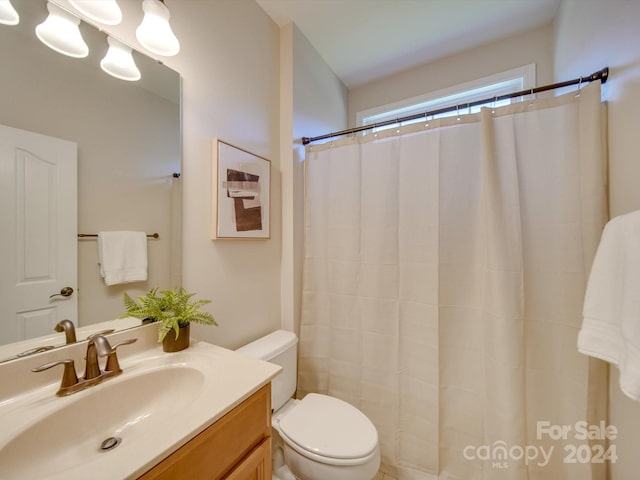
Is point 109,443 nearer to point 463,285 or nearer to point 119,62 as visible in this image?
point 119,62

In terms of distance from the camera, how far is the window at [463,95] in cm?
163

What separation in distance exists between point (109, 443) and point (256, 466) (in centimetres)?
41

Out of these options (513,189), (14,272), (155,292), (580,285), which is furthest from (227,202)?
(580,285)

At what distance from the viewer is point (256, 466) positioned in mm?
754

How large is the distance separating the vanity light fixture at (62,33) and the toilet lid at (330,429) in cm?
162

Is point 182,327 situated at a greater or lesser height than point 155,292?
lesser

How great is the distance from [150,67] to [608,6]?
1.75m

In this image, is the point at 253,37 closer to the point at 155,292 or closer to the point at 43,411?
the point at 155,292

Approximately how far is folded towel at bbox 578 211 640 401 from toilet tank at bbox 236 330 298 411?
1.15 metres

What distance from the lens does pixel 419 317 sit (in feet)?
4.32

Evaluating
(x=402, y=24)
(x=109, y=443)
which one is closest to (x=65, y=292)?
(x=109, y=443)

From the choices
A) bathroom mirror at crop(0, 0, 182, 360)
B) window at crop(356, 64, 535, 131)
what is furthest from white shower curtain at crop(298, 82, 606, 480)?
bathroom mirror at crop(0, 0, 182, 360)

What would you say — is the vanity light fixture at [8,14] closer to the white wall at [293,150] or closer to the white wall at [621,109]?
the white wall at [293,150]

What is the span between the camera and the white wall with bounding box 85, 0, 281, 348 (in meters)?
1.08
